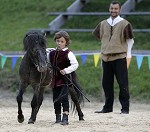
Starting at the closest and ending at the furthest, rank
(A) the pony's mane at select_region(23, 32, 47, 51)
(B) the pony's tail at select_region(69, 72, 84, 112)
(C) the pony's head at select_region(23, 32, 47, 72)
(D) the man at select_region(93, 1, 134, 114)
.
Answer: (C) the pony's head at select_region(23, 32, 47, 72) → (A) the pony's mane at select_region(23, 32, 47, 51) → (B) the pony's tail at select_region(69, 72, 84, 112) → (D) the man at select_region(93, 1, 134, 114)

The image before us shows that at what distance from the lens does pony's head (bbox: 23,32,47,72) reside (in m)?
7.82

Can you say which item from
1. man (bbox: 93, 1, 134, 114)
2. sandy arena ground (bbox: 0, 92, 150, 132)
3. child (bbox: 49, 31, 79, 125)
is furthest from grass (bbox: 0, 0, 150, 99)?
child (bbox: 49, 31, 79, 125)

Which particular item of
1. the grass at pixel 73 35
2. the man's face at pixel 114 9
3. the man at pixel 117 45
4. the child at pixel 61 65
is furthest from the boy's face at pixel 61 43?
the grass at pixel 73 35

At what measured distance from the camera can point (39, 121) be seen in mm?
8797

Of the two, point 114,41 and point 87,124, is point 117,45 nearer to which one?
point 114,41

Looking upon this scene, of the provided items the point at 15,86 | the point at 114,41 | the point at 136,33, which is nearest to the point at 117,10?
the point at 114,41

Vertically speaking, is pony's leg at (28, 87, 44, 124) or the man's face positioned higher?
the man's face

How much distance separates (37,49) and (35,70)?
0.43 m

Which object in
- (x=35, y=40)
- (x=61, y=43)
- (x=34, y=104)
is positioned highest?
(x=35, y=40)

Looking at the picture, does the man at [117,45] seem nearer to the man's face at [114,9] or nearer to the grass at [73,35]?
the man's face at [114,9]

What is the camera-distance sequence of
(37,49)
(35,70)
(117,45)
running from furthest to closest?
(117,45)
(35,70)
(37,49)

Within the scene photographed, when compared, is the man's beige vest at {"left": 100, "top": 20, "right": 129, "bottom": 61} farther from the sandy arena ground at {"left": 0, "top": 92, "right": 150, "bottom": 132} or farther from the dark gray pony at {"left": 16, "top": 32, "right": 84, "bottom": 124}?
the dark gray pony at {"left": 16, "top": 32, "right": 84, "bottom": 124}

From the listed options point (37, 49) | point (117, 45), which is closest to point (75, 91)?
point (37, 49)

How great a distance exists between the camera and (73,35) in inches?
730
